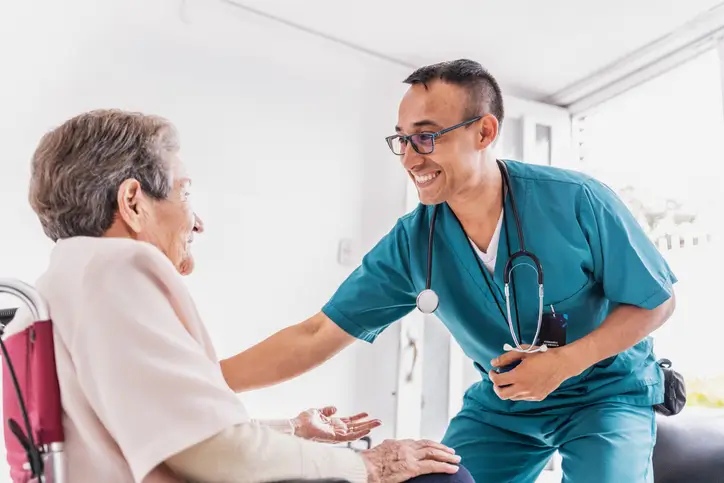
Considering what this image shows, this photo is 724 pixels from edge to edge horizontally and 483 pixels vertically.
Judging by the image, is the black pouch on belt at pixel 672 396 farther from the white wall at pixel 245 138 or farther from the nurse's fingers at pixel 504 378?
the white wall at pixel 245 138

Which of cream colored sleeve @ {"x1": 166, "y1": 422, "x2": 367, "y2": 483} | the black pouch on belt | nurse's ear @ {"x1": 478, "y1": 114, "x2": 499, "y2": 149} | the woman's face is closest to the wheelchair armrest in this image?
the black pouch on belt

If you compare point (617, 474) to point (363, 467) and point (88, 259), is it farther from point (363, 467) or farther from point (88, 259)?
point (88, 259)

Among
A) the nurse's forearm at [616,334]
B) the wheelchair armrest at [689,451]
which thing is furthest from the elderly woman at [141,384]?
the wheelchair armrest at [689,451]

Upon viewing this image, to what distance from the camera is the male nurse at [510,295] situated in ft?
4.77

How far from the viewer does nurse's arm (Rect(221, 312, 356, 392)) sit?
1599 mm

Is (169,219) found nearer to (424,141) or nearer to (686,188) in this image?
(424,141)

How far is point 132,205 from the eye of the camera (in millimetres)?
1041

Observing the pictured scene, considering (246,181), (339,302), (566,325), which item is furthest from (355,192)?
(566,325)

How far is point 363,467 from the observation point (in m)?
0.96

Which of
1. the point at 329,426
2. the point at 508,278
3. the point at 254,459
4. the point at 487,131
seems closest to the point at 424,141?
the point at 487,131

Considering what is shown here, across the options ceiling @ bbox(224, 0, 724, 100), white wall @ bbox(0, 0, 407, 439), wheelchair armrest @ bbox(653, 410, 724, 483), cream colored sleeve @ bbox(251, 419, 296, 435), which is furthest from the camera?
ceiling @ bbox(224, 0, 724, 100)

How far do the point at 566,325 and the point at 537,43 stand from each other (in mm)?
1701

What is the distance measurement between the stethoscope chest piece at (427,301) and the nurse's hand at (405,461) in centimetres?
53

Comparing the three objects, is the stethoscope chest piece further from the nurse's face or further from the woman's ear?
the woman's ear
